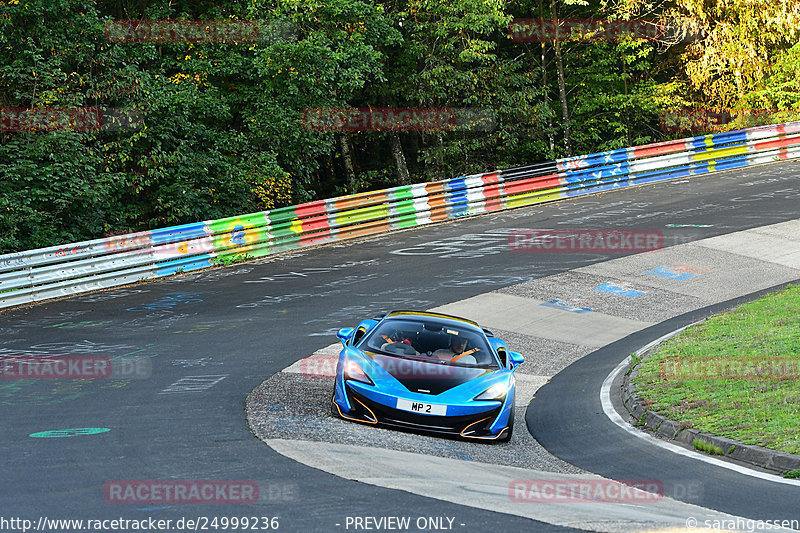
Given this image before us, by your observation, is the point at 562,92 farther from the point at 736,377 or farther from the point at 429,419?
the point at 429,419

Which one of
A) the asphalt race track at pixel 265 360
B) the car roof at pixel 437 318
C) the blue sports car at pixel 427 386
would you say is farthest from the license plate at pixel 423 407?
the car roof at pixel 437 318

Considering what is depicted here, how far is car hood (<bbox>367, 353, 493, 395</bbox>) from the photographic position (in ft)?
32.8

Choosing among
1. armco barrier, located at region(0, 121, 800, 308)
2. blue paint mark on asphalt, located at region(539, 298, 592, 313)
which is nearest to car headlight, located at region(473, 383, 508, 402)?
blue paint mark on asphalt, located at region(539, 298, 592, 313)

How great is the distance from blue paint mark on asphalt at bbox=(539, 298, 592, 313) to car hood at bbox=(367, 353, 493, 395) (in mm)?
7843

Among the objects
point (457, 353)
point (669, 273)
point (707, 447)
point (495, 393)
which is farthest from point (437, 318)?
point (669, 273)

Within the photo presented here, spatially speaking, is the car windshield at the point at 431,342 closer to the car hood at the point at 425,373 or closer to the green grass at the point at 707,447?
the car hood at the point at 425,373

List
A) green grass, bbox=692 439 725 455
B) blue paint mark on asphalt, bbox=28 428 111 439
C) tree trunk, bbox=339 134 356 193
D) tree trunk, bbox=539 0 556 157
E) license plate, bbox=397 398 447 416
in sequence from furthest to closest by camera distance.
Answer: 1. tree trunk, bbox=539 0 556 157
2. tree trunk, bbox=339 134 356 193
3. license plate, bbox=397 398 447 416
4. green grass, bbox=692 439 725 455
5. blue paint mark on asphalt, bbox=28 428 111 439

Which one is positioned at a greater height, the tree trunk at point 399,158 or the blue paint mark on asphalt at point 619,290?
the tree trunk at point 399,158

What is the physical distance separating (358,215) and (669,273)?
9227mm

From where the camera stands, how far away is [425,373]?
1018 centimetres

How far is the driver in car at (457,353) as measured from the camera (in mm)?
10680

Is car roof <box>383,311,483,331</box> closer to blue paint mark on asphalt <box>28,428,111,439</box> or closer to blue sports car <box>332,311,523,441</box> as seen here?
blue sports car <box>332,311,523,441</box>

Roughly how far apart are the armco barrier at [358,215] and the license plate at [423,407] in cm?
1155

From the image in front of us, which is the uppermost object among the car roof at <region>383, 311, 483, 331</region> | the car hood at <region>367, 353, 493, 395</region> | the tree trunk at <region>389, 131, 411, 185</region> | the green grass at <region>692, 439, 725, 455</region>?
the tree trunk at <region>389, 131, 411, 185</region>
